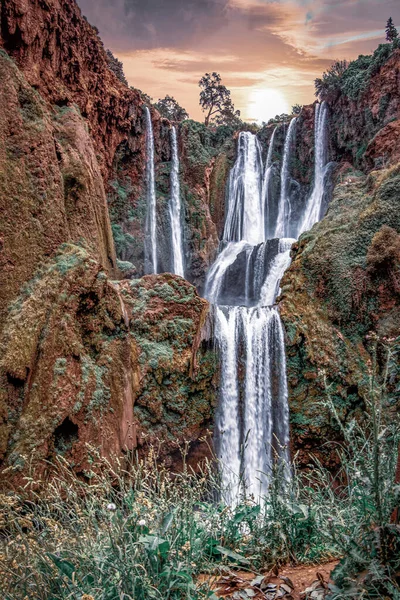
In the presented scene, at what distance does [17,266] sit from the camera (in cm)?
858

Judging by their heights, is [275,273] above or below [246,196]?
below

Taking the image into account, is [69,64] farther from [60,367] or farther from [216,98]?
[216,98]

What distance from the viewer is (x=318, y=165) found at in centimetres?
2345

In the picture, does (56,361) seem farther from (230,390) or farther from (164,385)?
(230,390)

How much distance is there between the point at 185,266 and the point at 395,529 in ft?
70.0

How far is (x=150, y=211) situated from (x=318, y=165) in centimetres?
1035

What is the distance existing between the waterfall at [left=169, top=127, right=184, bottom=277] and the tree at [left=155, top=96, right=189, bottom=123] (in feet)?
33.5

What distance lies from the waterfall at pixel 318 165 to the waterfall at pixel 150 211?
865 centimetres

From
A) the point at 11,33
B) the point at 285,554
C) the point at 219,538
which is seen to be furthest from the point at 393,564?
the point at 11,33

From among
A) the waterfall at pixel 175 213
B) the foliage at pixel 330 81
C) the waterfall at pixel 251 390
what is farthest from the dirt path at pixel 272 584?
the foliage at pixel 330 81

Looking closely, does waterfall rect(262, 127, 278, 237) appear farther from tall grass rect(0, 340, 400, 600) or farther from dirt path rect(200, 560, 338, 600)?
dirt path rect(200, 560, 338, 600)

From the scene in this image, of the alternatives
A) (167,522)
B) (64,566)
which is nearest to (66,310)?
(167,522)

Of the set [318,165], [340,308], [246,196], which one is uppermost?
[318,165]

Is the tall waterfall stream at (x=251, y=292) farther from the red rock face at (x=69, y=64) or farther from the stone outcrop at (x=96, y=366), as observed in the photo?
the red rock face at (x=69, y=64)
